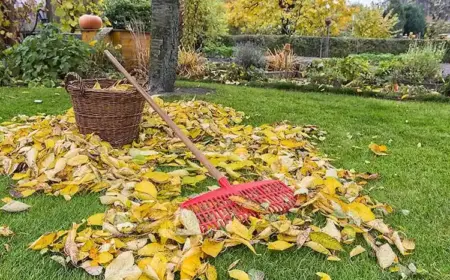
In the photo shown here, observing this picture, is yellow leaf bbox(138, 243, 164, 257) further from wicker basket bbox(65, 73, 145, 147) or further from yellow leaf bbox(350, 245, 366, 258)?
wicker basket bbox(65, 73, 145, 147)

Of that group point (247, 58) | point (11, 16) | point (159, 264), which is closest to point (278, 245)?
point (159, 264)

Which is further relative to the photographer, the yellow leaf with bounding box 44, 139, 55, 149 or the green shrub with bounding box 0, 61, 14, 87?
the green shrub with bounding box 0, 61, 14, 87

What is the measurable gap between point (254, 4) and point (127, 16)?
4.66m

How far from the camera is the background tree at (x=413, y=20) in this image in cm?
2748

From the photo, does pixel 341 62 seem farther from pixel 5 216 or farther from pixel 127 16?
pixel 5 216

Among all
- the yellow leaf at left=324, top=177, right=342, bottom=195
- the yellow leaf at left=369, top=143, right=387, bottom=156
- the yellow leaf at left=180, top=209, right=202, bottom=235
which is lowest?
the yellow leaf at left=369, top=143, right=387, bottom=156

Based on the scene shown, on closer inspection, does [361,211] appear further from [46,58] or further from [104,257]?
[46,58]

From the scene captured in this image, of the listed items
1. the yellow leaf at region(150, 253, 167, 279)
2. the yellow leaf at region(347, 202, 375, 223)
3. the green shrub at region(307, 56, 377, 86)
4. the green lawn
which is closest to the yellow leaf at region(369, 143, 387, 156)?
the green lawn

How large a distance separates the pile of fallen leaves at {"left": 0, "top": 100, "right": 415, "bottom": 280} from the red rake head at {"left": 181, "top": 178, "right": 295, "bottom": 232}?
0.05 metres

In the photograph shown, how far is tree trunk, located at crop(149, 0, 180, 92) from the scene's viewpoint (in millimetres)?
4180

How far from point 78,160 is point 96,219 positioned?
23.0 inches

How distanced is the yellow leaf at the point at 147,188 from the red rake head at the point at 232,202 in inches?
9.8

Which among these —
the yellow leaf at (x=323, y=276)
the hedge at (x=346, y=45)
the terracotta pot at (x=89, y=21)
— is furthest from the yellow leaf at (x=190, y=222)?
the hedge at (x=346, y=45)

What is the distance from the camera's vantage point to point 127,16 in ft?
26.3
